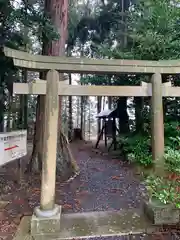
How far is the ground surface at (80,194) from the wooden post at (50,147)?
2.19 ft

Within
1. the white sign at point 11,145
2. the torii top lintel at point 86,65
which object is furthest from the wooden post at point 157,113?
the white sign at point 11,145

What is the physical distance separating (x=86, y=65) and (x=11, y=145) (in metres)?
2.15

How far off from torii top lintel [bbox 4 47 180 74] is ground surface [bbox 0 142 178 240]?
7.55ft

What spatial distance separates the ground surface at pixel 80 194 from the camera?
3562 mm

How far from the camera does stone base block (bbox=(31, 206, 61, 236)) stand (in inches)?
114

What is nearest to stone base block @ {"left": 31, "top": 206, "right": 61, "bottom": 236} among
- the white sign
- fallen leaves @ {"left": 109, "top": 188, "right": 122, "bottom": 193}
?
the white sign

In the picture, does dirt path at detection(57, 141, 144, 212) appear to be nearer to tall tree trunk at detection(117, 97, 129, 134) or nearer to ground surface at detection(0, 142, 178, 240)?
ground surface at detection(0, 142, 178, 240)

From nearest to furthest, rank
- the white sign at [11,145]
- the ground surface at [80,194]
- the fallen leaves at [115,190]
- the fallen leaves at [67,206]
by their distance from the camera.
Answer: the ground surface at [80,194] < the white sign at [11,145] < the fallen leaves at [67,206] < the fallen leaves at [115,190]

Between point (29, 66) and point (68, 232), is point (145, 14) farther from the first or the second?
point (68, 232)

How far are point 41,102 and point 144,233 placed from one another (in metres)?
3.74

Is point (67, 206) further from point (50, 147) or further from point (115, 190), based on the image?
point (50, 147)

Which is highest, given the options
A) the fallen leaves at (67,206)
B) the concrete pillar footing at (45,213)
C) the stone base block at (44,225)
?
the concrete pillar footing at (45,213)

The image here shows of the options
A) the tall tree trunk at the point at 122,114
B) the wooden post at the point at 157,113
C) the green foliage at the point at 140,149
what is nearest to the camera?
the wooden post at the point at 157,113

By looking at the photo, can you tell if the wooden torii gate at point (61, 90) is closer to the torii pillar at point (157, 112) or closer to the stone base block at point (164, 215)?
the torii pillar at point (157, 112)
